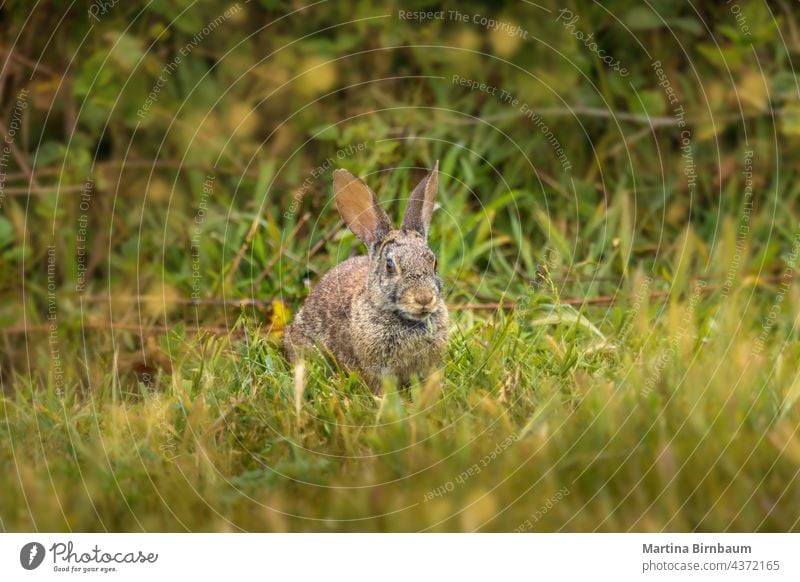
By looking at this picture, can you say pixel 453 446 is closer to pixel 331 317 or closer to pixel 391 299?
pixel 391 299

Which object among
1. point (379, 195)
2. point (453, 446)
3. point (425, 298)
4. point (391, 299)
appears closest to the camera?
point (453, 446)

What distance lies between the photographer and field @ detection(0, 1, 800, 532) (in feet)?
13.0

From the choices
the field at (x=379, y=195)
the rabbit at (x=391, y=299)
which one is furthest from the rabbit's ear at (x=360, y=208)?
the field at (x=379, y=195)

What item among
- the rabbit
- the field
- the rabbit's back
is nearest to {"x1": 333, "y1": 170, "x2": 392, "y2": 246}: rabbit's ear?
the rabbit

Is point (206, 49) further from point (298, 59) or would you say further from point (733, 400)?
point (733, 400)

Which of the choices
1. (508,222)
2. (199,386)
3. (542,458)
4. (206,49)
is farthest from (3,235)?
(542,458)

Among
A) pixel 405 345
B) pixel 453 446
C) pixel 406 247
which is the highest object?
pixel 406 247

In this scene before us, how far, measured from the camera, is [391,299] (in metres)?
4.07
